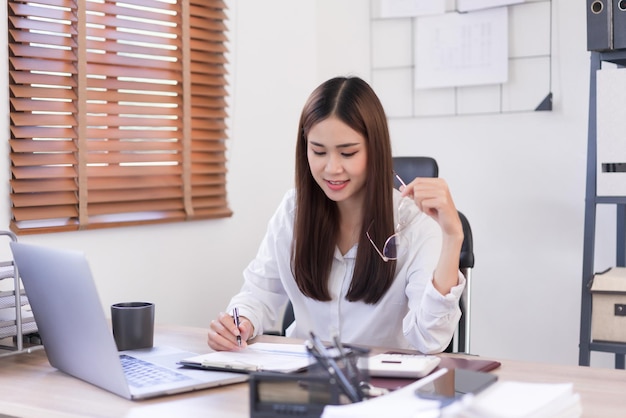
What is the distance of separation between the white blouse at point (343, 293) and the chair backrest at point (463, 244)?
249 millimetres

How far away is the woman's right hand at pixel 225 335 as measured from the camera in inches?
63.6

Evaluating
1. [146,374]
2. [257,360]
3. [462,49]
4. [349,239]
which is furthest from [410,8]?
[146,374]

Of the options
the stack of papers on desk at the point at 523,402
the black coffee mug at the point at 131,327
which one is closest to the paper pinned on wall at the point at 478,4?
the black coffee mug at the point at 131,327

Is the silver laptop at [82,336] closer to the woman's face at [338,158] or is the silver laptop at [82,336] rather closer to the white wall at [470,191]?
the woman's face at [338,158]

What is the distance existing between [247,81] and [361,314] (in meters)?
1.52

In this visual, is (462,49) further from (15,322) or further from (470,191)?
(15,322)

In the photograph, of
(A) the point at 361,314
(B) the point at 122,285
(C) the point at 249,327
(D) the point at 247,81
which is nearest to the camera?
(C) the point at 249,327

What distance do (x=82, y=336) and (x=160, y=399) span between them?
181 millimetres

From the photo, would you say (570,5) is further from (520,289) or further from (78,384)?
(78,384)

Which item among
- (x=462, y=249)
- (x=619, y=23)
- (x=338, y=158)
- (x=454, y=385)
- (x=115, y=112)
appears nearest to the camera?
(x=454, y=385)

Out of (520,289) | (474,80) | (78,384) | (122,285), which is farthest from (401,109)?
(78,384)

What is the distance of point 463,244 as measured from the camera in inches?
85.3

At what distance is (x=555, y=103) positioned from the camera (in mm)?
2994

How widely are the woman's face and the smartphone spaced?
61 centimetres
